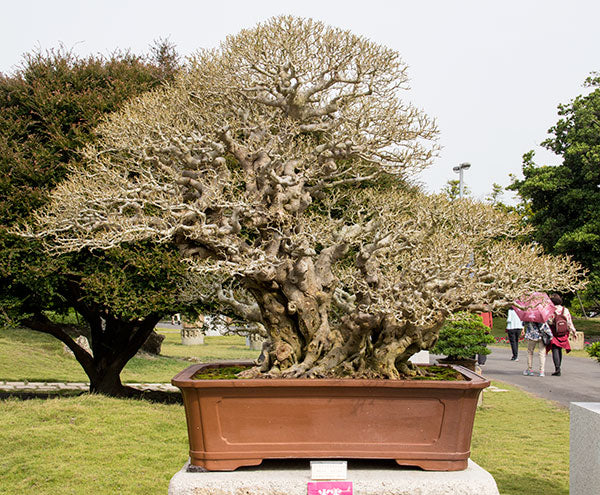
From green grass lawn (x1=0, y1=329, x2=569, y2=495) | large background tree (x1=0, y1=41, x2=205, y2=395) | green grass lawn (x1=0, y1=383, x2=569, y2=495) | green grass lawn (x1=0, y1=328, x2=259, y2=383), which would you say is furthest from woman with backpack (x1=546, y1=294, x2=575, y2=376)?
green grass lawn (x1=0, y1=328, x2=259, y2=383)

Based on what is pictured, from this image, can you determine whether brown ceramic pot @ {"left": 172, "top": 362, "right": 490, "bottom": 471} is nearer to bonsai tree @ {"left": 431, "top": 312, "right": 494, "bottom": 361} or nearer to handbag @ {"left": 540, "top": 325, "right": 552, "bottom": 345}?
bonsai tree @ {"left": 431, "top": 312, "right": 494, "bottom": 361}

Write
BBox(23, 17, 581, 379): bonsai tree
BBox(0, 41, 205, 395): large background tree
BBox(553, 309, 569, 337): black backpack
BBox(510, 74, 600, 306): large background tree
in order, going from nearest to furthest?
BBox(23, 17, 581, 379): bonsai tree < BBox(0, 41, 205, 395): large background tree < BBox(553, 309, 569, 337): black backpack < BBox(510, 74, 600, 306): large background tree

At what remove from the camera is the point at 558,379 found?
37.9 ft

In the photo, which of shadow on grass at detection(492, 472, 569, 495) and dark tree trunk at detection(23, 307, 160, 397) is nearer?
shadow on grass at detection(492, 472, 569, 495)

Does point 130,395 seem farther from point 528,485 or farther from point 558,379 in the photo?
→ point 558,379

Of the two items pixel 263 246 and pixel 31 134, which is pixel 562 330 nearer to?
pixel 263 246

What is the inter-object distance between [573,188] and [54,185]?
21780 millimetres

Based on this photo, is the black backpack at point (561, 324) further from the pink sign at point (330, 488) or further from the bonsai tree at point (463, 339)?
the pink sign at point (330, 488)

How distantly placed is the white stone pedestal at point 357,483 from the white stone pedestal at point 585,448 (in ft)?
2.60

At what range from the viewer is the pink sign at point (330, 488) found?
3.64 m

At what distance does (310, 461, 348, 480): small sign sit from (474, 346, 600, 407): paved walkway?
6506mm

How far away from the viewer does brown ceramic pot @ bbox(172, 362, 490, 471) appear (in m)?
3.88

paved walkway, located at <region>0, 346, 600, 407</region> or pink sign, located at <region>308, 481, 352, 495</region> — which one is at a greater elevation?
pink sign, located at <region>308, 481, 352, 495</region>

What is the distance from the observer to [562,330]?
1045cm
